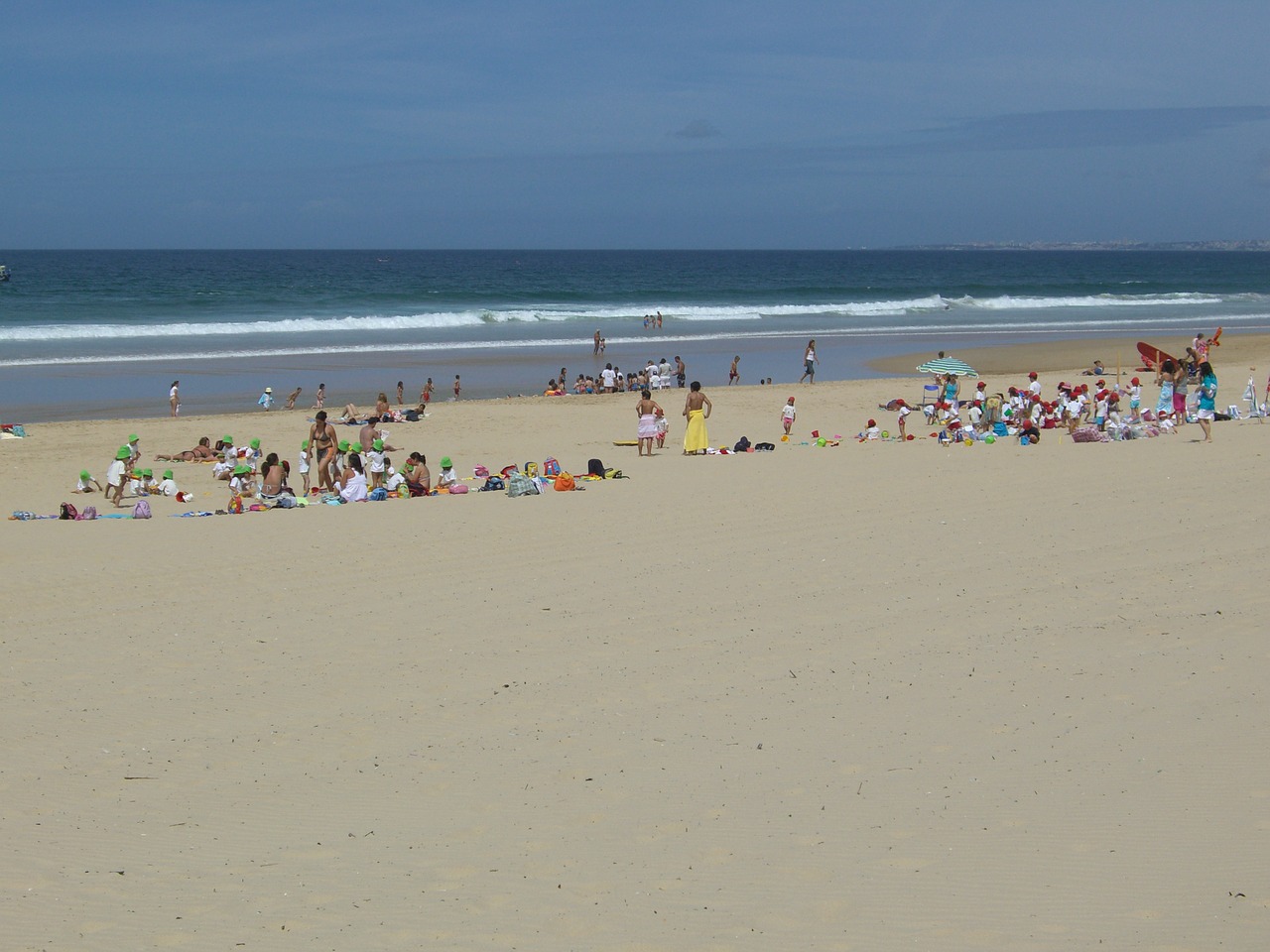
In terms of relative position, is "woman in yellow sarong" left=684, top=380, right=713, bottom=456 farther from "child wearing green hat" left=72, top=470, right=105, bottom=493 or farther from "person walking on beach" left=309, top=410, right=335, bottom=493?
"child wearing green hat" left=72, top=470, right=105, bottom=493

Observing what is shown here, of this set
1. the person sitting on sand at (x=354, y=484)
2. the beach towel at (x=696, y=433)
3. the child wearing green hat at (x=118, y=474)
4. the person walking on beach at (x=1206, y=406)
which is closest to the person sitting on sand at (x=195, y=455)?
the child wearing green hat at (x=118, y=474)

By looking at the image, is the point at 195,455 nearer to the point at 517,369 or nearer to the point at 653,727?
the point at 653,727

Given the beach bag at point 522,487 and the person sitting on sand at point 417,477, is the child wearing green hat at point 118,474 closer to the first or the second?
the person sitting on sand at point 417,477

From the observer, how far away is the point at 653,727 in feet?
20.5

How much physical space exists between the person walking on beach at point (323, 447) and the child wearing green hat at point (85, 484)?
2.61 metres

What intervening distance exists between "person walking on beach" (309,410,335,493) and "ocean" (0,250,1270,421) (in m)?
9.37

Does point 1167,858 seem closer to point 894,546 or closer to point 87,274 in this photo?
point 894,546

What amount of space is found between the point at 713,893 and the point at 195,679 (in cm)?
387

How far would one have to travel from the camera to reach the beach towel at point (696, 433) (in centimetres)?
1627

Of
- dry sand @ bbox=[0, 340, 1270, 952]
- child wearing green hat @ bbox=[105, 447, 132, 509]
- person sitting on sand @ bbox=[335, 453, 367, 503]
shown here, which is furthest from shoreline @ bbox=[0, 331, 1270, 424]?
dry sand @ bbox=[0, 340, 1270, 952]

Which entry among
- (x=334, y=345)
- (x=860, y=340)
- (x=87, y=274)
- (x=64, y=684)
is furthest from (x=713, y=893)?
(x=87, y=274)

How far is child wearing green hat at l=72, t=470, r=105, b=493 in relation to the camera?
1427cm

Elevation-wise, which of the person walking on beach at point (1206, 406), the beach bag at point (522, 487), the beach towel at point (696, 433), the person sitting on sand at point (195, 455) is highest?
the person walking on beach at point (1206, 406)

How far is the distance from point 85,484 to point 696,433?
7683mm
